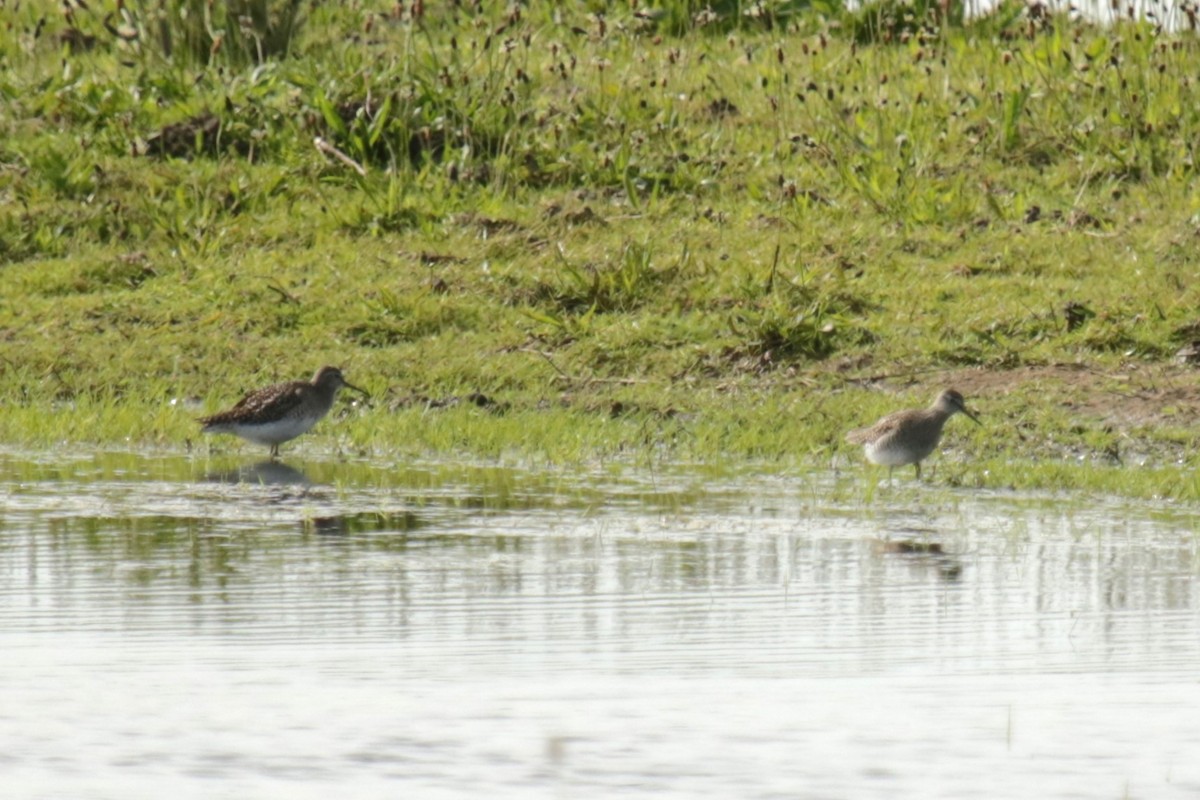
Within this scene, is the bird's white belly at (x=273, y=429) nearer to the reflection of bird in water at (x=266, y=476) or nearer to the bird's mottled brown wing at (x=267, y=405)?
the bird's mottled brown wing at (x=267, y=405)

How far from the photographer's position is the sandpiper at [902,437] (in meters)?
10.3

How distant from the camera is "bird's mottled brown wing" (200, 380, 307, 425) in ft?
37.1

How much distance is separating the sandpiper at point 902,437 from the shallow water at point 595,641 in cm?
16

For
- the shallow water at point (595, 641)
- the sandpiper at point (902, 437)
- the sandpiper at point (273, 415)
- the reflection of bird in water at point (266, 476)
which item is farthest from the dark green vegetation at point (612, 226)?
the shallow water at point (595, 641)

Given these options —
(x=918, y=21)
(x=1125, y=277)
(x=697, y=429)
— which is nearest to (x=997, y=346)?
(x=1125, y=277)

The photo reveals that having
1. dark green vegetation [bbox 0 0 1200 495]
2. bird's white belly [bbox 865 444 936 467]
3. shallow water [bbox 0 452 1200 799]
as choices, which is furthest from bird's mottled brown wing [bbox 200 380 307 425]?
bird's white belly [bbox 865 444 936 467]

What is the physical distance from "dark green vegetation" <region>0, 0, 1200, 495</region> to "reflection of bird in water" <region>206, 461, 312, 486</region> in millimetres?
721

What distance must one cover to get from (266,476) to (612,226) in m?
4.94

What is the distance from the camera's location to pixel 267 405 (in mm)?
11336

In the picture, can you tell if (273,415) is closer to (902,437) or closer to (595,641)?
(902,437)

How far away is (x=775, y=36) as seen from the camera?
19.2m

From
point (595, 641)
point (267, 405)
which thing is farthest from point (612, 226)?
point (595, 641)

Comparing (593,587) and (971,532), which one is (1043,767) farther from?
(971,532)

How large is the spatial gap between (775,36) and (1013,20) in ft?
6.12
